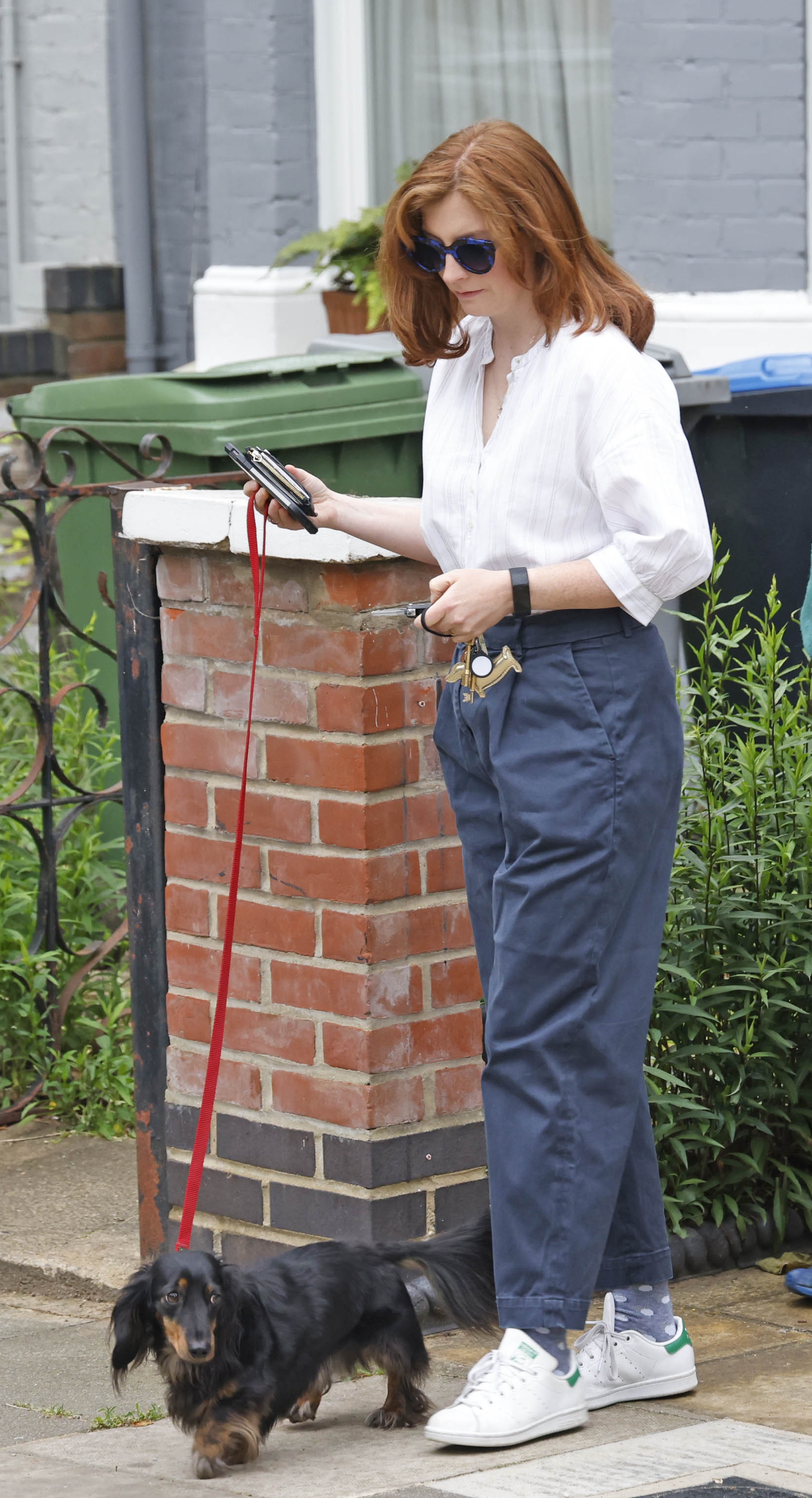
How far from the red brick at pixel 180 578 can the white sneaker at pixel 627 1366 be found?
1.36 m

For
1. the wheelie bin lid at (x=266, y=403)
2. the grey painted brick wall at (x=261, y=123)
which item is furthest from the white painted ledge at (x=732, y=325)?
the grey painted brick wall at (x=261, y=123)

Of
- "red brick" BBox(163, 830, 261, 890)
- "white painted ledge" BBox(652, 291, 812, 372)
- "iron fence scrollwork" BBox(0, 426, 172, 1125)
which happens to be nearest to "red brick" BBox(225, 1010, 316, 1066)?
"red brick" BBox(163, 830, 261, 890)

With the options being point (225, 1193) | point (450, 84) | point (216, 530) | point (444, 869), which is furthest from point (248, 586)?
point (450, 84)

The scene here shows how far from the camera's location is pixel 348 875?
324 cm

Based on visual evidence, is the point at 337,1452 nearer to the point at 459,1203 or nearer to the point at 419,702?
the point at 459,1203

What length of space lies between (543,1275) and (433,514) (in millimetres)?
1019

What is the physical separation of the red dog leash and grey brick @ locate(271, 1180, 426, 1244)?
31 cm

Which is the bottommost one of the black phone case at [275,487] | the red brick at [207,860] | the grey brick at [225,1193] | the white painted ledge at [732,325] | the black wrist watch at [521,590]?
the grey brick at [225,1193]

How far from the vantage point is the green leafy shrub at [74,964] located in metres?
4.53

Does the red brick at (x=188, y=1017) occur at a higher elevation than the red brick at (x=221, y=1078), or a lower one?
higher

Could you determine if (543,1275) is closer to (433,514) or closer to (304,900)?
(304,900)

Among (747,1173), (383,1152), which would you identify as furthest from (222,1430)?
(747,1173)

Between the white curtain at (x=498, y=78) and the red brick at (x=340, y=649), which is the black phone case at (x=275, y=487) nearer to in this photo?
the red brick at (x=340, y=649)

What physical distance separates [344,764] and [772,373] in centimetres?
279
